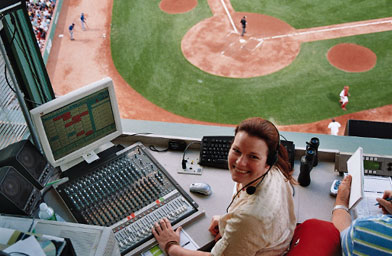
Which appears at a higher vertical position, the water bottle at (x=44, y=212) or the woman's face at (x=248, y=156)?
the woman's face at (x=248, y=156)

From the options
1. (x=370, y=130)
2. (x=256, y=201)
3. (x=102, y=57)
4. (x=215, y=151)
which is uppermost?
(x=256, y=201)

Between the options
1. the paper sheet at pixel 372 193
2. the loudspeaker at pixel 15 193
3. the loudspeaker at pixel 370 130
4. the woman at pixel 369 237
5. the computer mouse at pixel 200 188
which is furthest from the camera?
the loudspeaker at pixel 370 130

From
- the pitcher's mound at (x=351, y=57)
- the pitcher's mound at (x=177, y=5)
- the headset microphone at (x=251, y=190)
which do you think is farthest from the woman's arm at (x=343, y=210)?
the pitcher's mound at (x=177, y=5)

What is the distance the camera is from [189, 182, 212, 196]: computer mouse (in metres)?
2.90

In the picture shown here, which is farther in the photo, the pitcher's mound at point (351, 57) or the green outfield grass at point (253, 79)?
the pitcher's mound at point (351, 57)

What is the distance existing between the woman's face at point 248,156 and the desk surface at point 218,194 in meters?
0.59

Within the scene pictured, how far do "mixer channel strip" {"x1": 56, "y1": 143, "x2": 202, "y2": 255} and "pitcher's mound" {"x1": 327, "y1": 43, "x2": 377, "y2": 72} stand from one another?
827 cm

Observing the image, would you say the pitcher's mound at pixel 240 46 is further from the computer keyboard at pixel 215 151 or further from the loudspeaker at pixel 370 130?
the computer keyboard at pixel 215 151

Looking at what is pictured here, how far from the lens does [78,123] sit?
285 cm

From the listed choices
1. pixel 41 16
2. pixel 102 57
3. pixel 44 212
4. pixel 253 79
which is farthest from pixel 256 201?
pixel 41 16

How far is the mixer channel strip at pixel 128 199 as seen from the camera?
268 cm

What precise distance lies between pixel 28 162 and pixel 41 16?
9663 mm

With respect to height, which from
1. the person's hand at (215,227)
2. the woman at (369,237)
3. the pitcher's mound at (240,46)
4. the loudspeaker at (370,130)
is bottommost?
the pitcher's mound at (240,46)

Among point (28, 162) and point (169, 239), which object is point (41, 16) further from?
point (169, 239)
